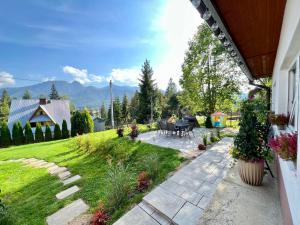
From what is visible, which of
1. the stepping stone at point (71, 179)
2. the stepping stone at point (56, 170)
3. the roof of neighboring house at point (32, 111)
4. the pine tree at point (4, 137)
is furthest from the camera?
the roof of neighboring house at point (32, 111)

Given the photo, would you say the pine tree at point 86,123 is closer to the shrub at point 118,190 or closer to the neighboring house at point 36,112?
the neighboring house at point 36,112

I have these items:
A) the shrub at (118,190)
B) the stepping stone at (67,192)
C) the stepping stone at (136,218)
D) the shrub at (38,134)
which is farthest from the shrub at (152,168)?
the shrub at (38,134)

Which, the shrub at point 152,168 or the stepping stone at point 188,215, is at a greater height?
the shrub at point 152,168

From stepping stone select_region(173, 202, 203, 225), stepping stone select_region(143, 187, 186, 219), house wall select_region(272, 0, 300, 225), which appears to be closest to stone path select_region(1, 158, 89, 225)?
stepping stone select_region(143, 187, 186, 219)

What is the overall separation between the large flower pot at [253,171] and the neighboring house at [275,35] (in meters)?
0.36

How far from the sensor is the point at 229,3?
5.51 ft

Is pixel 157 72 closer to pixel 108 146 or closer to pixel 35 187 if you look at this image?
pixel 108 146

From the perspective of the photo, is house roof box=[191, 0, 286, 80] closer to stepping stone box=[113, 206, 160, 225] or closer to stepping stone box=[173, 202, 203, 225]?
stepping stone box=[173, 202, 203, 225]

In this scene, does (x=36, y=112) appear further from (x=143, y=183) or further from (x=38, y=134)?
(x=143, y=183)

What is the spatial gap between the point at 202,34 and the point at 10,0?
11490 mm

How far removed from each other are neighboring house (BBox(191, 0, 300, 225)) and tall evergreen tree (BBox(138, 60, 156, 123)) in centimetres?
1842

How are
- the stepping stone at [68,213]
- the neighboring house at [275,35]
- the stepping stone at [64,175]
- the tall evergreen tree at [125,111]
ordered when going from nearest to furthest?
the neighboring house at [275,35], the stepping stone at [68,213], the stepping stone at [64,175], the tall evergreen tree at [125,111]

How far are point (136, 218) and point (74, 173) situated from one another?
3602mm

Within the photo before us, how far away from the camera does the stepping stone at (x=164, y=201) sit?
8.36 feet
